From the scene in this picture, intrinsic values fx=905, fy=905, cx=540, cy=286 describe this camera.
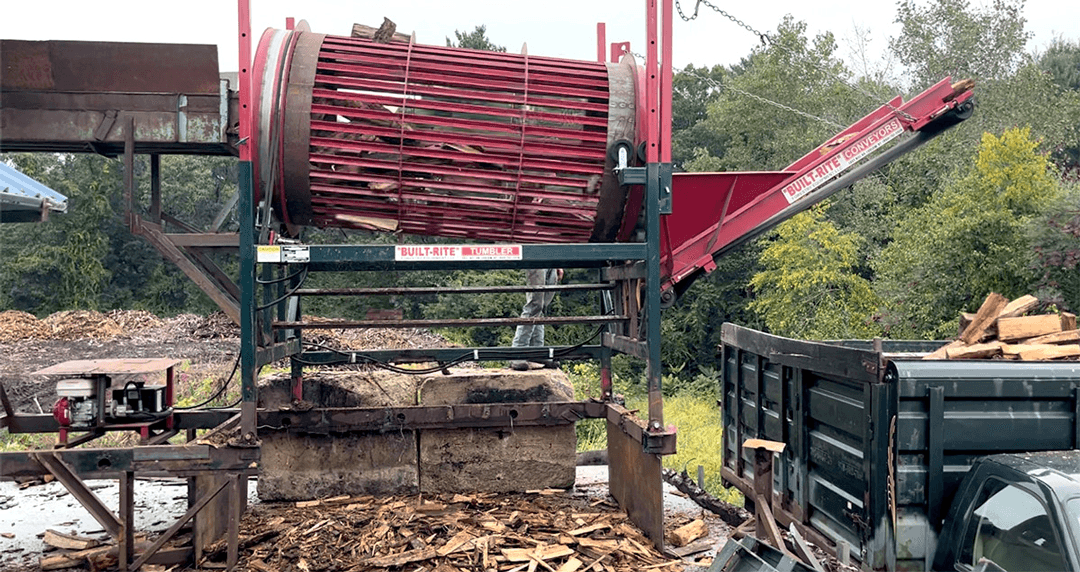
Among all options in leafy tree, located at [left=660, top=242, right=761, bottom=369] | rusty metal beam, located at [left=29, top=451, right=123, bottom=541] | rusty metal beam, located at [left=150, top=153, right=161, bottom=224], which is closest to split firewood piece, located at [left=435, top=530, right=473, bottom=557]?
rusty metal beam, located at [left=29, top=451, right=123, bottom=541]

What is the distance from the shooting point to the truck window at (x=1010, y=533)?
11.9 feet

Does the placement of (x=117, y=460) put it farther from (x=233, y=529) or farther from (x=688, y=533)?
(x=688, y=533)

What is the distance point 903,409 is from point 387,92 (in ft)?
14.1

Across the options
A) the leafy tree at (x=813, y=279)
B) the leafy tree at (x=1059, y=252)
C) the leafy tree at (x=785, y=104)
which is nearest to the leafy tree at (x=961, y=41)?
the leafy tree at (x=785, y=104)

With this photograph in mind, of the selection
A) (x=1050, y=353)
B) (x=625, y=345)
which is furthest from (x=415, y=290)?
(x=1050, y=353)

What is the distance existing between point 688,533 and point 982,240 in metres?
14.4

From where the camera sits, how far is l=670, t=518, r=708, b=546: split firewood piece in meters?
7.05

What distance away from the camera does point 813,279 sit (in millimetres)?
27656

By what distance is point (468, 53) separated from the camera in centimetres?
705

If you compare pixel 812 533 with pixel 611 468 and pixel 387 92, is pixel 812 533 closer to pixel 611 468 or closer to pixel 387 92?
pixel 611 468

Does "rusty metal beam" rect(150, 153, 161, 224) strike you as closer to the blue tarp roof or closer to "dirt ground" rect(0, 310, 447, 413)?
the blue tarp roof

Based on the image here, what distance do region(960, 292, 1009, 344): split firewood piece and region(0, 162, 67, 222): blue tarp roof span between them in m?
8.21


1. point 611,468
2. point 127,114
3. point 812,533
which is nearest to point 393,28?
point 127,114

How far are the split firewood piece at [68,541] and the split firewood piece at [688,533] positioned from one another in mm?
4534
